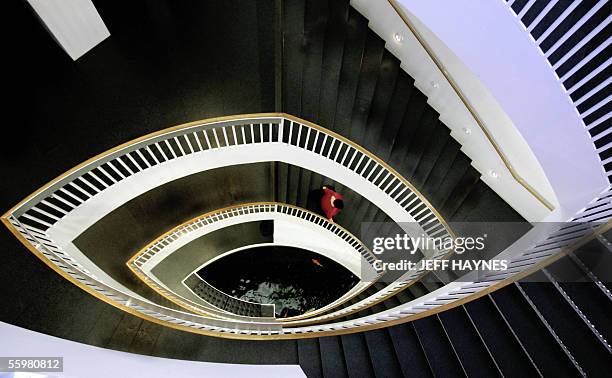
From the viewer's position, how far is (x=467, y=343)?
11.3ft

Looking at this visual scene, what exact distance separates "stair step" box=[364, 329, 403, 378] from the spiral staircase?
0.6 inches

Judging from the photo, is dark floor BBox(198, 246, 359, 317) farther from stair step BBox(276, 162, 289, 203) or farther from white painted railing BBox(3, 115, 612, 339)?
white painted railing BBox(3, 115, 612, 339)

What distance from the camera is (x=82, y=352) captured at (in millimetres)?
3279

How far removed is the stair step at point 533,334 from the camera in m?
2.86

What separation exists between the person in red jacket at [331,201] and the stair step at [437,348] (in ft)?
10.7

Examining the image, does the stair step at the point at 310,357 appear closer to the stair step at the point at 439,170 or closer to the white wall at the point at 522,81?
the white wall at the point at 522,81

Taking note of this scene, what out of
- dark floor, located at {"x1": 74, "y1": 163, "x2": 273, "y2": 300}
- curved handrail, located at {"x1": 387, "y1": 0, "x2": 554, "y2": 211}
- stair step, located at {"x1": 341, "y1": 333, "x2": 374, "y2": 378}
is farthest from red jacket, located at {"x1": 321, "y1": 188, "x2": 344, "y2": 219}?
stair step, located at {"x1": 341, "y1": 333, "x2": 374, "y2": 378}

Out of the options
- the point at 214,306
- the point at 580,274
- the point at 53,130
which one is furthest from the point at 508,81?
the point at 214,306

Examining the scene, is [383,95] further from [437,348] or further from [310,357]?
[310,357]

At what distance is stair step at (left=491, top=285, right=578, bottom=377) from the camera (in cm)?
286

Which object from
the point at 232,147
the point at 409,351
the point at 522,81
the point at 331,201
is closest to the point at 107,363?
the point at 409,351

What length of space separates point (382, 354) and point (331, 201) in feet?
11.2

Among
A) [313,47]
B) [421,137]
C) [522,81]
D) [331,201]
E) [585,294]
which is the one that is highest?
[313,47]

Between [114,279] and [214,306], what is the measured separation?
3.20 m
